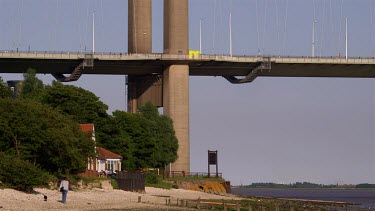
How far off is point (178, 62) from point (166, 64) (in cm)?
177

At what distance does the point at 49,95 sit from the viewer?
96938 millimetres

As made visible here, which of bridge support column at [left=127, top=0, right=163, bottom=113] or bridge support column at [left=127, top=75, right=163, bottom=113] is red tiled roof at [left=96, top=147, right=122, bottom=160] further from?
bridge support column at [left=127, top=75, right=163, bottom=113]

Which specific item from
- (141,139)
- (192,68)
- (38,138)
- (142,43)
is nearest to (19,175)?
(38,138)

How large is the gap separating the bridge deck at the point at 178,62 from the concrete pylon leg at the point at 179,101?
1.16 metres

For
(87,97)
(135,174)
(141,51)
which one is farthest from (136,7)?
(135,174)

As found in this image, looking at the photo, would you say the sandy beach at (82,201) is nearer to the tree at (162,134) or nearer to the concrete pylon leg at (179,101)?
the tree at (162,134)

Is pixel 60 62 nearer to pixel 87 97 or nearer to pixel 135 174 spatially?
pixel 87 97

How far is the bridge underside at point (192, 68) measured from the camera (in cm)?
13425

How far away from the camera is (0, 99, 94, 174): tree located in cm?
6588

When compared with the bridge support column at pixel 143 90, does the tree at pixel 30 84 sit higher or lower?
lower

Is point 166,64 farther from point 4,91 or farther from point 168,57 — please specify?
point 4,91

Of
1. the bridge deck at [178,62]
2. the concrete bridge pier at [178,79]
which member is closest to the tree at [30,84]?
the bridge deck at [178,62]

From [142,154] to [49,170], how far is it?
1553 inches

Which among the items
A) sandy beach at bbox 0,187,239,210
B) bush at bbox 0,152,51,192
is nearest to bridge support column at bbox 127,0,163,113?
sandy beach at bbox 0,187,239,210
